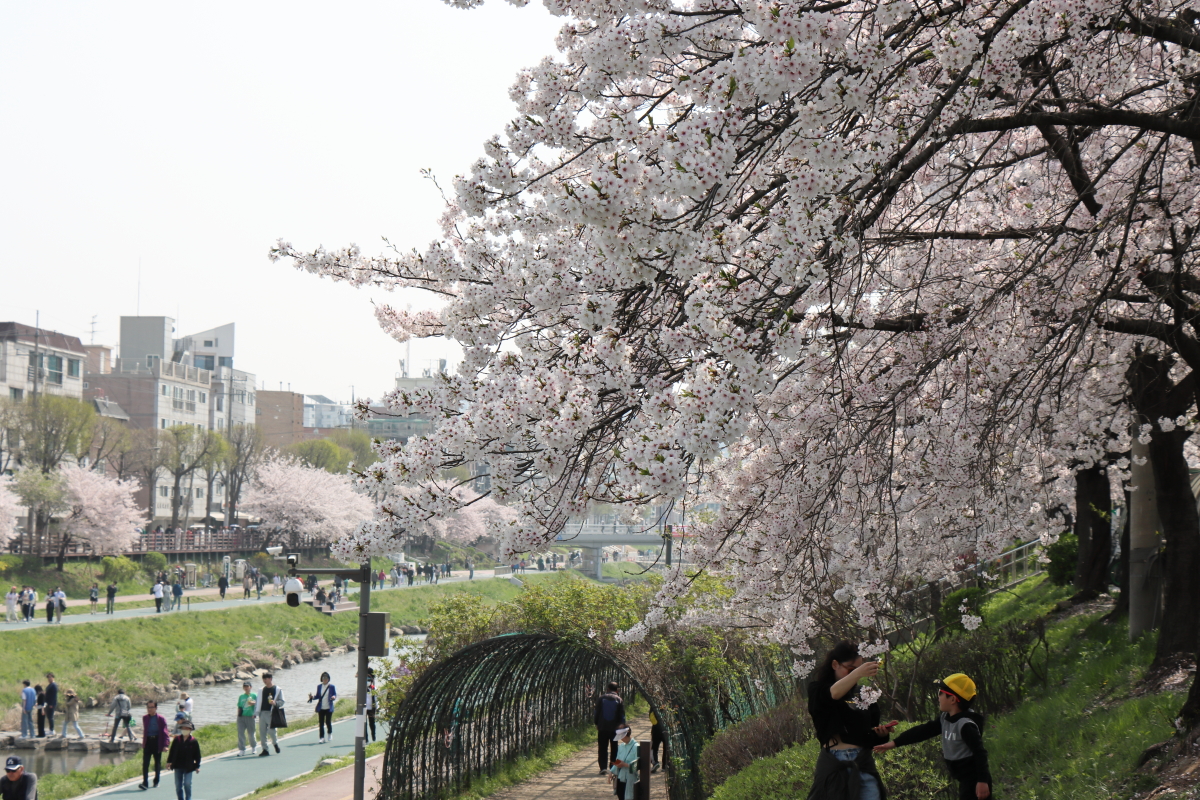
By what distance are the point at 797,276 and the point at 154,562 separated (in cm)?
5459

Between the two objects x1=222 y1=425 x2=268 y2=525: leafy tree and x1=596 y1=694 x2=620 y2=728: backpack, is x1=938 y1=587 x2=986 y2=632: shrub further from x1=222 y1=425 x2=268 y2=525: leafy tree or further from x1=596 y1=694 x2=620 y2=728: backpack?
x1=222 y1=425 x2=268 y2=525: leafy tree

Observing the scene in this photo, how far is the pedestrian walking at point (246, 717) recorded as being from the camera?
1897 centimetres

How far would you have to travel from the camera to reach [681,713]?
43.5 ft

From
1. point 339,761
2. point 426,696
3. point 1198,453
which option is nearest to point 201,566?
point 339,761

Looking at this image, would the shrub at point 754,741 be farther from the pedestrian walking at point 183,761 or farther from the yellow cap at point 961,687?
the pedestrian walking at point 183,761

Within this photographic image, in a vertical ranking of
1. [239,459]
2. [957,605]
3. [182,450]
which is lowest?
[957,605]

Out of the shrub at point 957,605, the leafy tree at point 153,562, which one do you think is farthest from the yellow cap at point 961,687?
the leafy tree at point 153,562

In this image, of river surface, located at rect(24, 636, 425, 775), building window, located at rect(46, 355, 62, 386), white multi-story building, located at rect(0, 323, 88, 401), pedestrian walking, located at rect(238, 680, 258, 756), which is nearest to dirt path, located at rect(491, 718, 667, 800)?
river surface, located at rect(24, 636, 425, 775)

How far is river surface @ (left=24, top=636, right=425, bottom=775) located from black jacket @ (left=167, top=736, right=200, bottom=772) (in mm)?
3361

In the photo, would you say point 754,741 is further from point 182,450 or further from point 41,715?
point 182,450

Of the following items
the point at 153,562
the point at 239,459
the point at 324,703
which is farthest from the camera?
the point at 239,459

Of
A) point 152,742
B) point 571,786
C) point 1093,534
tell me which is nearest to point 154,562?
point 152,742

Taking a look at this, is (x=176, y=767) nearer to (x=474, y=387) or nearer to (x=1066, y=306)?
(x=474, y=387)

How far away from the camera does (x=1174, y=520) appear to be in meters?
9.06
